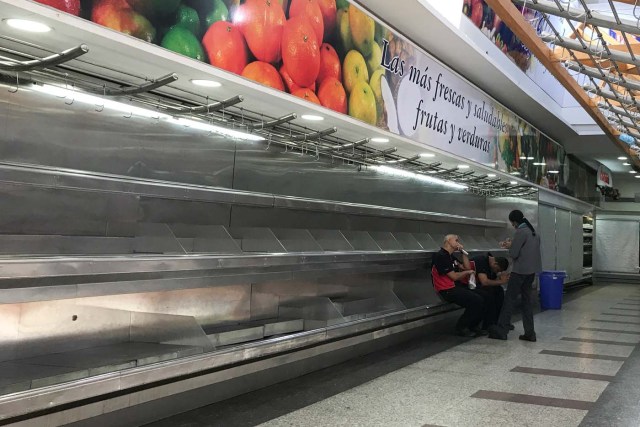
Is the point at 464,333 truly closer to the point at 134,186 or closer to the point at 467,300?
the point at 467,300

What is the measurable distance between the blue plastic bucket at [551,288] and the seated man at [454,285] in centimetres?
371

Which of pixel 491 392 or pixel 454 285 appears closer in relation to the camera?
pixel 491 392

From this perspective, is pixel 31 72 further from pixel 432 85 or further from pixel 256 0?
pixel 432 85

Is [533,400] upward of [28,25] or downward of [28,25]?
downward

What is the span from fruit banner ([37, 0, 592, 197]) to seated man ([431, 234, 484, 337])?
1299mm

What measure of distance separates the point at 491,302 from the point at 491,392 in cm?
305

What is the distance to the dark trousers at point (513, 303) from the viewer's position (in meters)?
7.02

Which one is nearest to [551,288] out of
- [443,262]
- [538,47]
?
[443,262]

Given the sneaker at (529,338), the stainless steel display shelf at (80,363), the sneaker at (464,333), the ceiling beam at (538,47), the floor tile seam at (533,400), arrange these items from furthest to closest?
the sneaker at (464,333)
the sneaker at (529,338)
the ceiling beam at (538,47)
the floor tile seam at (533,400)
the stainless steel display shelf at (80,363)

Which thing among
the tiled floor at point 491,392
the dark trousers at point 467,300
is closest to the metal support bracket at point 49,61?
the tiled floor at point 491,392

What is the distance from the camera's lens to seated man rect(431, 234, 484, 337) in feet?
22.7

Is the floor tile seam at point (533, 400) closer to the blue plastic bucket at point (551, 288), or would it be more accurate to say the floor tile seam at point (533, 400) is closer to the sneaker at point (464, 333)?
the sneaker at point (464, 333)

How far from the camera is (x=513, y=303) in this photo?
719 cm

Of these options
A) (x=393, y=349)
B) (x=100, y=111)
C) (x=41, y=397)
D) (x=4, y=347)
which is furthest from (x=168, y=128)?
(x=393, y=349)
